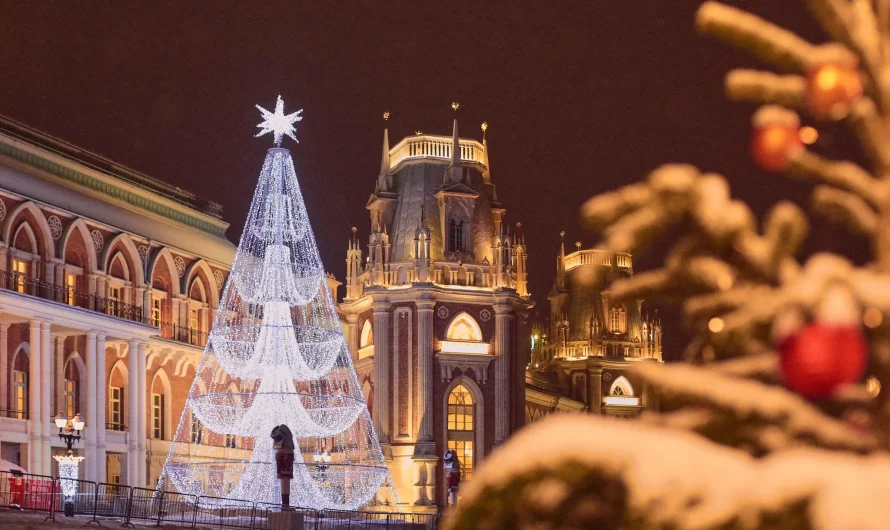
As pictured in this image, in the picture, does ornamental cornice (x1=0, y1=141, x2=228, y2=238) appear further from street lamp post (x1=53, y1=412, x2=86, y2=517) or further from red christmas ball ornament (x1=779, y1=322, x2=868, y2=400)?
red christmas ball ornament (x1=779, y1=322, x2=868, y2=400)

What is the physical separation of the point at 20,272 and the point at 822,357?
3863cm

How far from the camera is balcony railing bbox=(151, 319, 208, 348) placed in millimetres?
48188

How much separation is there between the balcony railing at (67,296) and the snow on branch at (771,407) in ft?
118

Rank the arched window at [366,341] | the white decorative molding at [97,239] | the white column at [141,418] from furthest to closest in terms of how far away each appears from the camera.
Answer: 1. the arched window at [366,341]
2. the white decorative molding at [97,239]
3. the white column at [141,418]

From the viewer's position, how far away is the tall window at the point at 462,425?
179 feet

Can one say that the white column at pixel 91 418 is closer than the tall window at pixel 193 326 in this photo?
Yes

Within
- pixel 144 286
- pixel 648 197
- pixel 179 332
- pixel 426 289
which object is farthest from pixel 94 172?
pixel 648 197

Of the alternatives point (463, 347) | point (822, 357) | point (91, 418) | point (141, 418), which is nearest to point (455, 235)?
point (463, 347)

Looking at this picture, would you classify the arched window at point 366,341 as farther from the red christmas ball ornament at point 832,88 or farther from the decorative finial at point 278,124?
the red christmas ball ornament at point 832,88

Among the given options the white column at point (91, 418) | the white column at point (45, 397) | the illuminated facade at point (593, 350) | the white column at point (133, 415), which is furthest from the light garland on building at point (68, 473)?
the illuminated facade at point (593, 350)

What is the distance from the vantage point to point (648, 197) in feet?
14.5

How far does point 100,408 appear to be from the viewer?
135 feet

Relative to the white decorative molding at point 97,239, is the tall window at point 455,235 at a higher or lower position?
higher

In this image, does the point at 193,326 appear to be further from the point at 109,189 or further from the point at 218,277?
the point at 109,189
